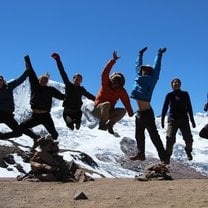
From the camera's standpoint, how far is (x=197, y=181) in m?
13.7

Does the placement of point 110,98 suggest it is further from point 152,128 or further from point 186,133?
point 186,133

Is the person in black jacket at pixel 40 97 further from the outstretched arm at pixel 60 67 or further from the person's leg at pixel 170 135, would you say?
the person's leg at pixel 170 135

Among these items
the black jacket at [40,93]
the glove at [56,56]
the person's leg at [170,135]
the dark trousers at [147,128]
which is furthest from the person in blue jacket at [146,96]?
the black jacket at [40,93]

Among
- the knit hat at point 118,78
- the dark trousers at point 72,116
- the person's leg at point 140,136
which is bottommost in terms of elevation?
the person's leg at point 140,136

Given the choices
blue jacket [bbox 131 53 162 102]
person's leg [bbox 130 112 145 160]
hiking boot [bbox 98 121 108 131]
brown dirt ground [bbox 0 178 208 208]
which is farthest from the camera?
hiking boot [bbox 98 121 108 131]

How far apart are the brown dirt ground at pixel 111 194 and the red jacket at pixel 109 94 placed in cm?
247

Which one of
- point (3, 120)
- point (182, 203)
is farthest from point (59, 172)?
point (182, 203)

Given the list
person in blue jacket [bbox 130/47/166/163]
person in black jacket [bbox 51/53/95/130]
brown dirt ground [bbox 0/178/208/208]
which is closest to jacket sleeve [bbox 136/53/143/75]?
person in blue jacket [bbox 130/47/166/163]

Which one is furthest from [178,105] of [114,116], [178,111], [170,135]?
[114,116]

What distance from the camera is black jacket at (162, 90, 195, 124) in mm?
15865

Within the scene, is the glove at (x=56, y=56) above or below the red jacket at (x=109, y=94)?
above

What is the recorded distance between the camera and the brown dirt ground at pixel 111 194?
37.9 ft

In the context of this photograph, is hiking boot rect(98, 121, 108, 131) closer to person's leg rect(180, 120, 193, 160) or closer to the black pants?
person's leg rect(180, 120, 193, 160)

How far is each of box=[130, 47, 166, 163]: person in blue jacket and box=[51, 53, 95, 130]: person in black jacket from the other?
5.72 feet
